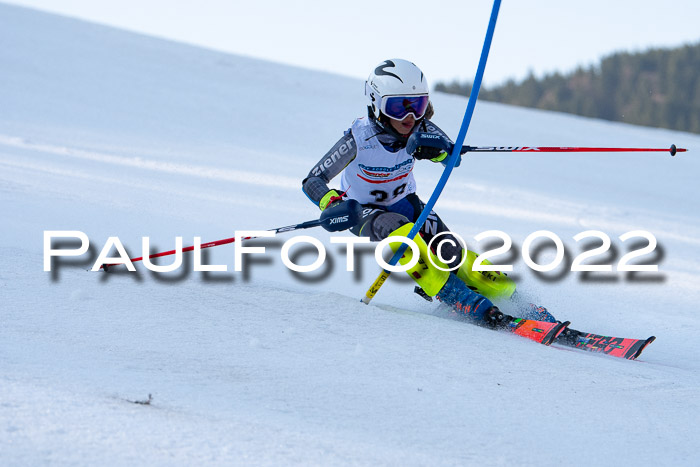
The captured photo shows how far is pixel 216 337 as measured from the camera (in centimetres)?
274

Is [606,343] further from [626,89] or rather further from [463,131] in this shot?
[626,89]

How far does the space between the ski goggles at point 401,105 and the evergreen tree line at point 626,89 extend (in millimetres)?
46370

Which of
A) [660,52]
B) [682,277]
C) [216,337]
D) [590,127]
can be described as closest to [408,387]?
[216,337]

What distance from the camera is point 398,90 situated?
3.95m

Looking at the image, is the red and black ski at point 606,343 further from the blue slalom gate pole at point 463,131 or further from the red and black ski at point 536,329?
the blue slalom gate pole at point 463,131

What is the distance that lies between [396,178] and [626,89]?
178 ft

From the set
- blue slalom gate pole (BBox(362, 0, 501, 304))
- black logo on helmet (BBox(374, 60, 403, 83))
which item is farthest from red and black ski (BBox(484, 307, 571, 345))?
black logo on helmet (BBox(374, 60, 403, 83))

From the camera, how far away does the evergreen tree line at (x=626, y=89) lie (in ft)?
160

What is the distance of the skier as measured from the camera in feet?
12.2

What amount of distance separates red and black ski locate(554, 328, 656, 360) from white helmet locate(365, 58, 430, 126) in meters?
1.32

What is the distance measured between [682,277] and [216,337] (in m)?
4.27

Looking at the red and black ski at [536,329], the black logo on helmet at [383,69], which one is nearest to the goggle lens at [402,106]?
the black logo on helmet at [383,69]

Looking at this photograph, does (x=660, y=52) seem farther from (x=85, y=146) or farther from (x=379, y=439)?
(x=379, y=439)

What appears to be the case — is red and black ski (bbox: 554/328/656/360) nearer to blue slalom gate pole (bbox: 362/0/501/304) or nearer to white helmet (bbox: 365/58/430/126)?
blue slalom gate pole (bbox: 362/0/501/304)
